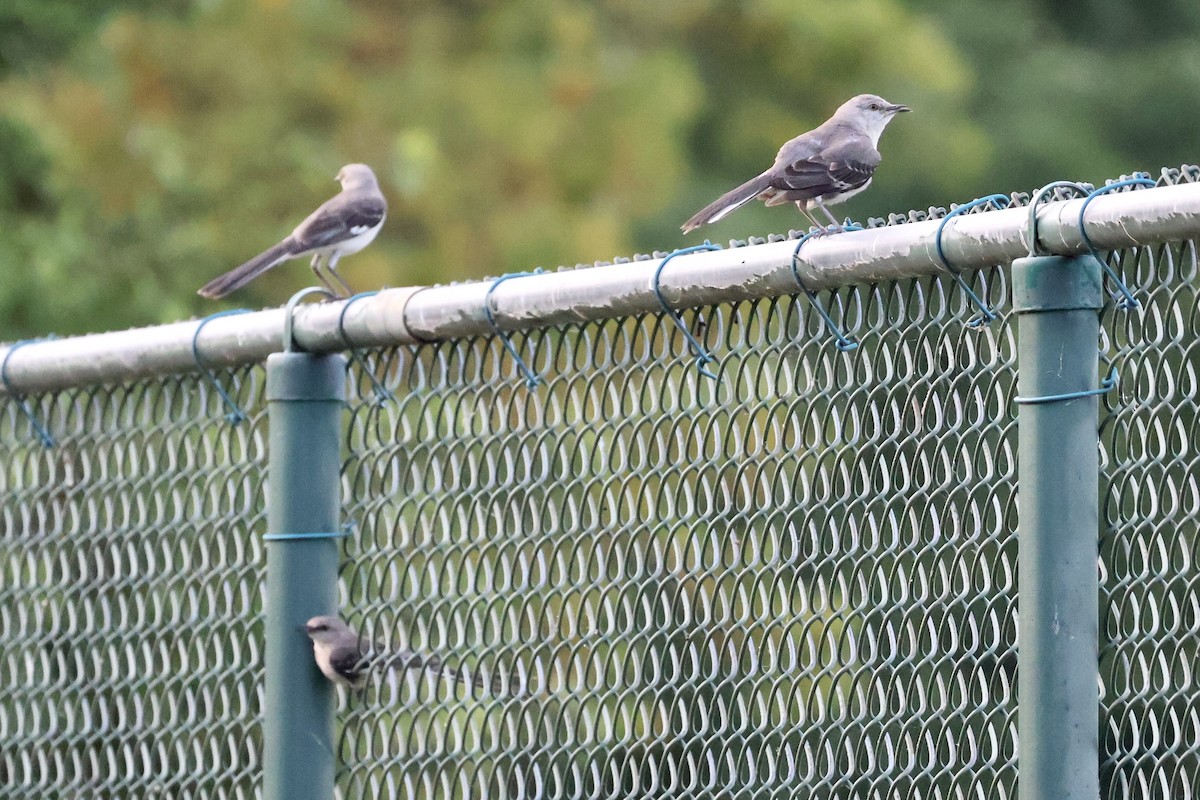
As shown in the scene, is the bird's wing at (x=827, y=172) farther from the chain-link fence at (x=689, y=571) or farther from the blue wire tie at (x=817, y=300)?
the blue wire tie at (x=817, y=300)

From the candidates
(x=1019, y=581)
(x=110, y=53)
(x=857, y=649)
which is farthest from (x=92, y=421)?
(x=110, y=53)

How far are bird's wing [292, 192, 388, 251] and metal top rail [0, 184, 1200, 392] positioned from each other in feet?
10.8

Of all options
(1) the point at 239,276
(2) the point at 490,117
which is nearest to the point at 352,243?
(1) the point at 239,276

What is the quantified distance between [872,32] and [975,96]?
250 cm

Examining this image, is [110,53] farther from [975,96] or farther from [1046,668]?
[1046,668]

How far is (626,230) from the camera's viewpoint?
19609mm

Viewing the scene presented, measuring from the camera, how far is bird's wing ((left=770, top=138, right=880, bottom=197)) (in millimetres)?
5250

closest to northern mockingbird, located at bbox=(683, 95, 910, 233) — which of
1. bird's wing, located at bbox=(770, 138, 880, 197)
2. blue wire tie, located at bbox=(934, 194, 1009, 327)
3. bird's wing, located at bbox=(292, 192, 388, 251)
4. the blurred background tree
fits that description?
bird's wing, located at bbox=(770, 138, 880, 197)

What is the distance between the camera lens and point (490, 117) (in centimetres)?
1983

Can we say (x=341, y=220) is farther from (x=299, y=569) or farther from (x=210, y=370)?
(x=299, y=569)

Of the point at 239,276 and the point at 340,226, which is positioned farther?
the point at 340,226

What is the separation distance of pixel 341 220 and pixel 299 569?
4.67 meters

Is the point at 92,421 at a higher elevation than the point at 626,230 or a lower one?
lower

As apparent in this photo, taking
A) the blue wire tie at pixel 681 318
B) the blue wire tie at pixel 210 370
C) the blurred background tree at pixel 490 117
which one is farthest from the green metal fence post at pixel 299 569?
the blurred background tree at pixel 490 117
